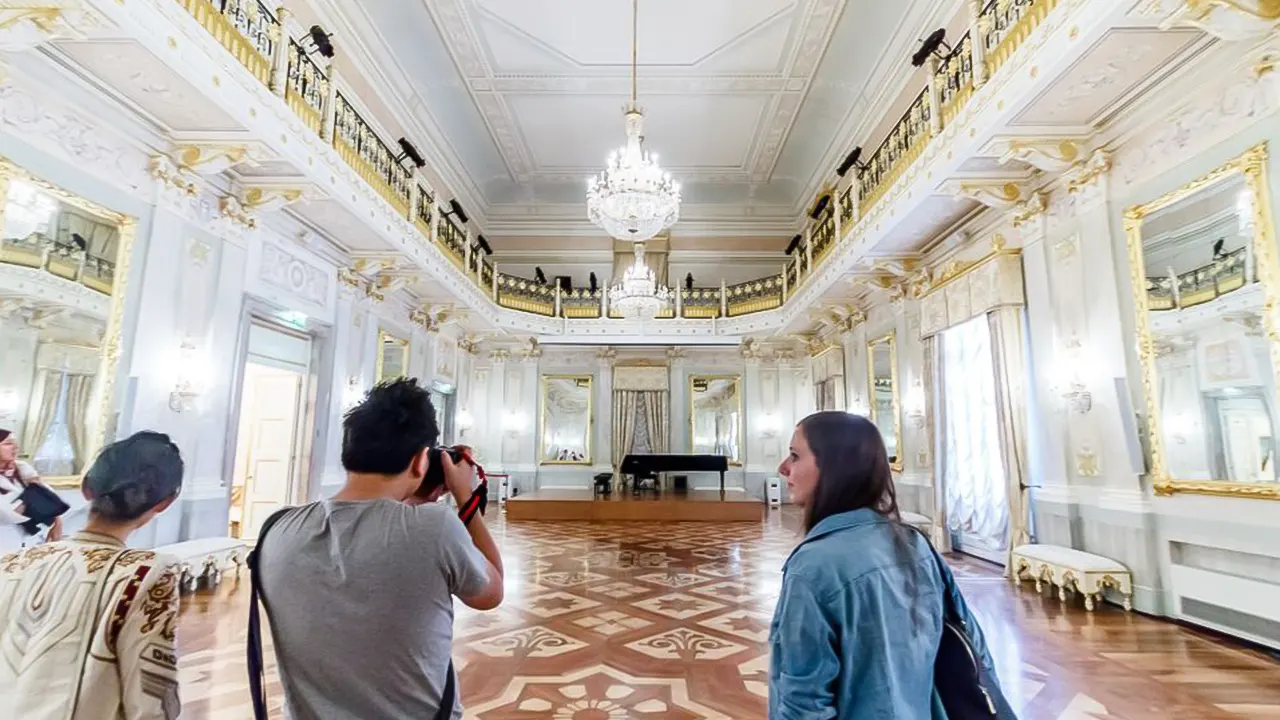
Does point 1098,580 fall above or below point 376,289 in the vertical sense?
below

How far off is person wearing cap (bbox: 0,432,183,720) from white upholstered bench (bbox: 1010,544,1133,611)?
5381 millimetres

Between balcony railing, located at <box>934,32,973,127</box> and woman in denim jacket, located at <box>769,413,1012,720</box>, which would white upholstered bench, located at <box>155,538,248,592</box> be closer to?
woman in denim jacket, located at <box>769,413,1012,720</box>

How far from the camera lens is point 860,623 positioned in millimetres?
1019

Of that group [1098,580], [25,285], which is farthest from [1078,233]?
[25,285]

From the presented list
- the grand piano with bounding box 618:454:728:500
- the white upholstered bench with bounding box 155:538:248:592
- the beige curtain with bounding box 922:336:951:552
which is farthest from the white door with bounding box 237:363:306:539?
the beige curtain with bounding box 922:336:951:552

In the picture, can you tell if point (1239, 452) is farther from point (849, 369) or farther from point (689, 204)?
point (689, 204)

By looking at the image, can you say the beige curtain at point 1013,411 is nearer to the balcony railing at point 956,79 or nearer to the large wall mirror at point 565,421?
the balcony railing at point 956,79

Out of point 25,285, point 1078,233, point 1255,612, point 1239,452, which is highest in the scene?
point 1078,233

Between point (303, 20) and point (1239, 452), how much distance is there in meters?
9.51

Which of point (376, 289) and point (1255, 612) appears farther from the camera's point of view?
point (376, 289)

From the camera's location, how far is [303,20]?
272 inches

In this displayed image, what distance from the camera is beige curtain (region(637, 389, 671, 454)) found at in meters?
13.5

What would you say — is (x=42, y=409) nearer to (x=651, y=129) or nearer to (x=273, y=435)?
(x=273, y=435)

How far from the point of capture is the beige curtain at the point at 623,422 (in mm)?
13477
